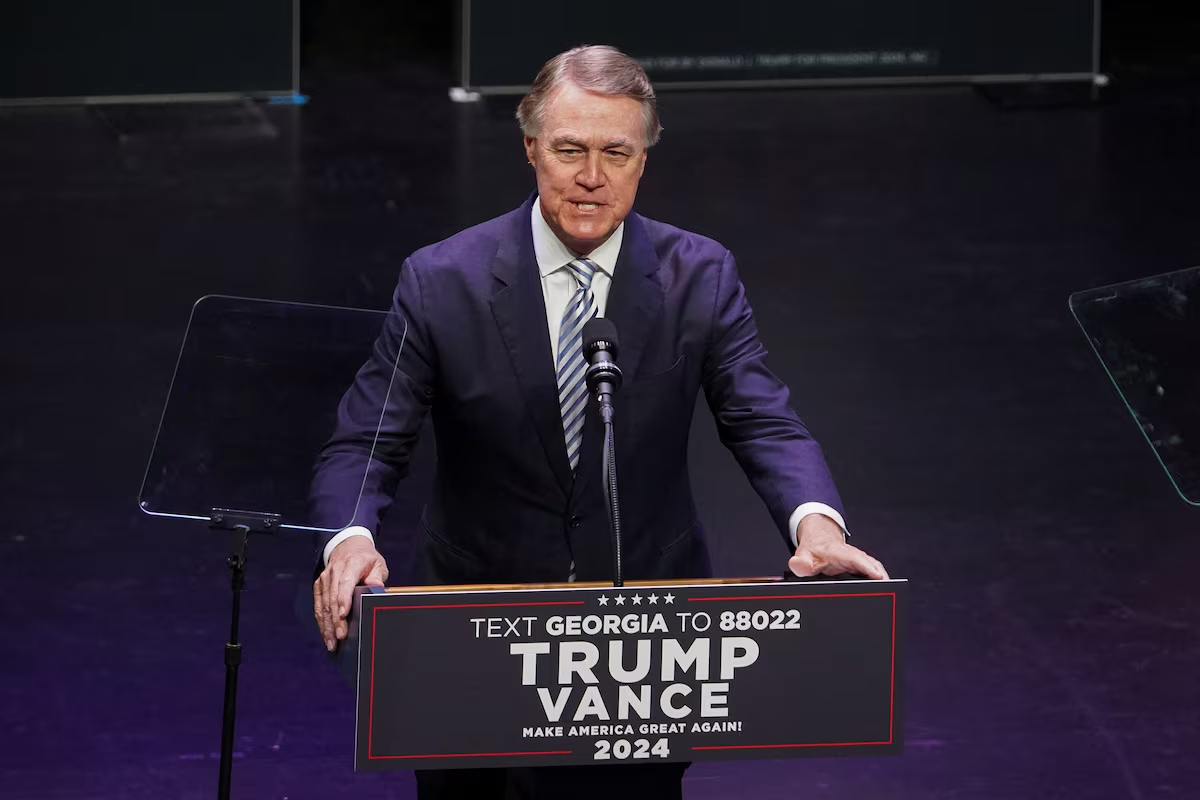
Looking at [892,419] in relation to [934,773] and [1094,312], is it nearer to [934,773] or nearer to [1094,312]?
[934,773]

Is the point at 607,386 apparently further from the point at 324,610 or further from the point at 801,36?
the point at 801,36

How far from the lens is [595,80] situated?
88.3 inches

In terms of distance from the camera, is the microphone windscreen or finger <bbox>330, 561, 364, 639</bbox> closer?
finger <bbox>330, 561, 364, 639</bbox>

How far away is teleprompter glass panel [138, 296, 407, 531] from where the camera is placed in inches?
82.8

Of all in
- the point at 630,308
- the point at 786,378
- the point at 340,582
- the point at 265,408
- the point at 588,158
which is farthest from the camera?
the point at 786,378

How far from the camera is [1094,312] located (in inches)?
90.0

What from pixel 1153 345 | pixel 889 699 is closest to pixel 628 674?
pixel 889 699

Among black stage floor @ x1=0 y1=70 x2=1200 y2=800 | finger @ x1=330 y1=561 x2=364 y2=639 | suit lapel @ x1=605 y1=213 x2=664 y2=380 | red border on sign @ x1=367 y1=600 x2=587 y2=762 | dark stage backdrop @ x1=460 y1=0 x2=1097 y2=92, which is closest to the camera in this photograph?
red border on sign @ x1=367 y1=600 x2=587 y2=762

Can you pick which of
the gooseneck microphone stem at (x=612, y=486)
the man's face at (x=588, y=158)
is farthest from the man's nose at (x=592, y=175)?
the gooseneck microphone stem at (x=612, y=486)

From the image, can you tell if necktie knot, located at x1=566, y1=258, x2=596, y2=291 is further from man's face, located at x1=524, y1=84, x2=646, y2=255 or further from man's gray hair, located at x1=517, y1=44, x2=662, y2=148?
man's gray hair, located at x1=517, y1=44, x2=662, y2=148

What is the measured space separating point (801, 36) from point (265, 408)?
4379mm

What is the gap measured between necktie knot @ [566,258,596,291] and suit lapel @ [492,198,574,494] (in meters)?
0.05

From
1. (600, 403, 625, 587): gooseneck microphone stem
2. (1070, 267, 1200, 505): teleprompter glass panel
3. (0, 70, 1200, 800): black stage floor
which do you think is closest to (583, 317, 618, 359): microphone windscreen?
(600, 403, 625, 587): gooseneck microphone stem

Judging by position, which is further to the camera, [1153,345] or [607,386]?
[1153,345]
